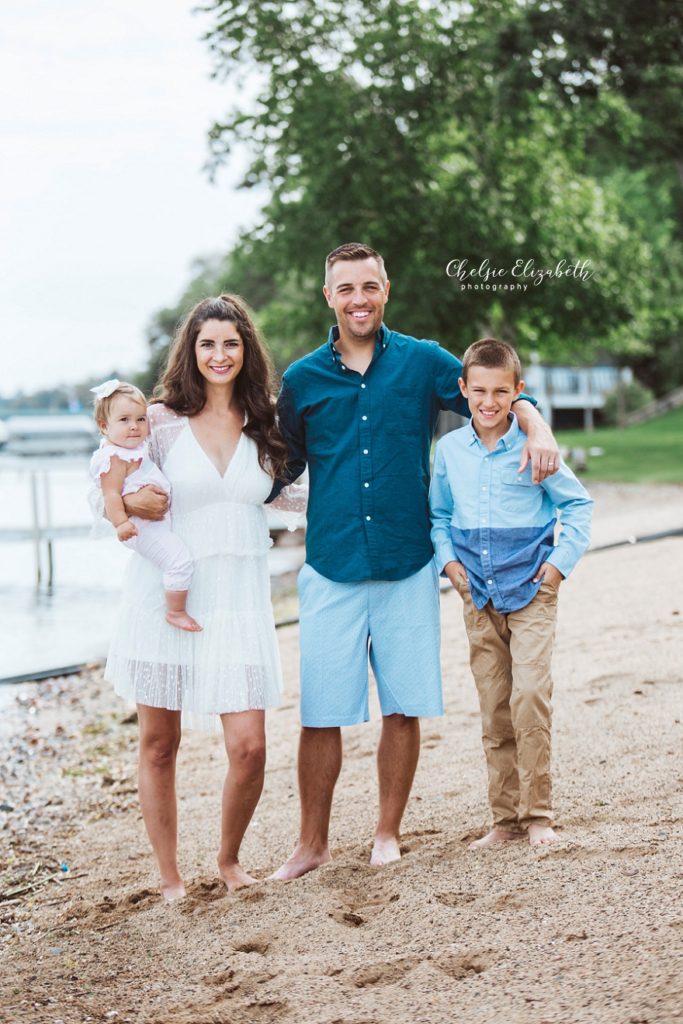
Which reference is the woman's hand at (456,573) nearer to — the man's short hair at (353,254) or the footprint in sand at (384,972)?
the man's short hair at (353,254)

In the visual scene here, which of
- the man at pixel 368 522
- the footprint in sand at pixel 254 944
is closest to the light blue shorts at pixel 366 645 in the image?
the man at pixel 368 522

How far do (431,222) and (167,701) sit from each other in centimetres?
2021

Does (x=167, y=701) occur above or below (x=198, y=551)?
below

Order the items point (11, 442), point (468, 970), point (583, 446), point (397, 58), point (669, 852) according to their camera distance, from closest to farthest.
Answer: point (468, 970), point (669, 852), point (397, 58), point (583, 446), point (11, 442)

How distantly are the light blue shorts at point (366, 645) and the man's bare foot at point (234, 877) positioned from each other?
1.92 ft

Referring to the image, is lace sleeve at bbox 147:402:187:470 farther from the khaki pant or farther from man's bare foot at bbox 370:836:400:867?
man's bare foot at bbox 370:836:400:867

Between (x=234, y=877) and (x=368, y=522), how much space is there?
138cm

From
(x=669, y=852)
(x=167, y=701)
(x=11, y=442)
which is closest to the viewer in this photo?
(x=669, y=852)

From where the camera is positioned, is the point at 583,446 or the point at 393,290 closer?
the point at 393,290

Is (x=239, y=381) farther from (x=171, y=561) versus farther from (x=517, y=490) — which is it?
(x=517, y=490)

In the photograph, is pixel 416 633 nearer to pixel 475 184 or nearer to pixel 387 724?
pixel 387 724

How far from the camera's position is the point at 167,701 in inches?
163

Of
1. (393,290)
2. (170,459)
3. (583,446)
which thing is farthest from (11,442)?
(170,459)

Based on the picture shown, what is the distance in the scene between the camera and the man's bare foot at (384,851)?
4.25m
